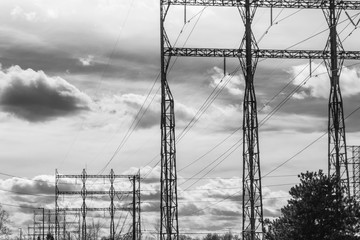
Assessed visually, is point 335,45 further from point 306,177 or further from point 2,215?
point 2,215

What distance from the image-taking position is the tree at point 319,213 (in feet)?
128

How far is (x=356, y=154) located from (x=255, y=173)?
117 feet

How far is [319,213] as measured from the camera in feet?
129

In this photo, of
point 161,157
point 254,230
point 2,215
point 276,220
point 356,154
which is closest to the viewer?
point 254,230

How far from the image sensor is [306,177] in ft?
133

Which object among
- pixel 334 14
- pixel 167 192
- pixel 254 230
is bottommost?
pixel 254 230

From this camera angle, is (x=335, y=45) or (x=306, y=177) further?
(x=335, y=45)

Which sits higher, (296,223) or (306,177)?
(306,177)

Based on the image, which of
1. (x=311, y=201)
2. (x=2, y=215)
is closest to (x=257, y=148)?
(x=311, y=201)

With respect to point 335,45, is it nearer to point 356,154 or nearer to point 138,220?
point 356,154

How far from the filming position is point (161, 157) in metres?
44.4

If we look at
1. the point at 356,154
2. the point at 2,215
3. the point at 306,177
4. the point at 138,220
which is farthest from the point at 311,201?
the point at 2,215

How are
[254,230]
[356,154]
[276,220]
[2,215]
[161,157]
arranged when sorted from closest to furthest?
[254,230] < [276,220] < [161,157] < [356,154] < [2,215]

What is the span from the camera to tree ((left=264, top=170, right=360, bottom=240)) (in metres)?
39.2
